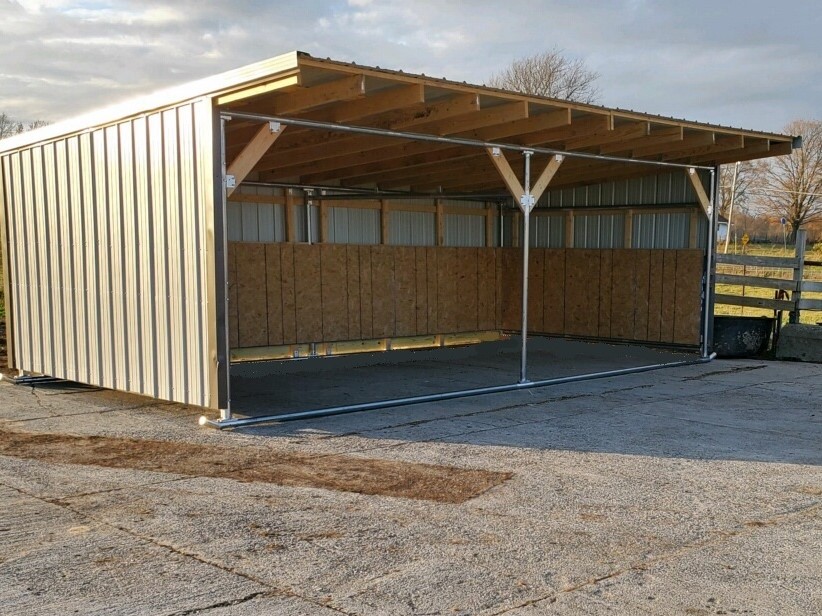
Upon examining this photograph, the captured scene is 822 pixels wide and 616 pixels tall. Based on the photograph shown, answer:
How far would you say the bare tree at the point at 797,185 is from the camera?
49.7 m

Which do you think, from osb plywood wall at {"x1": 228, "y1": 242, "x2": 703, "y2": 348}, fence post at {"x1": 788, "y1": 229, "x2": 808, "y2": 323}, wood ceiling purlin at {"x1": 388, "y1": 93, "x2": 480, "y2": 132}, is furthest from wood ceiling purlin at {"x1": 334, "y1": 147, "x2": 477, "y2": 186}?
fence post at {"x1": 788, "y1": 229, "x2": 808, "y2": 323}

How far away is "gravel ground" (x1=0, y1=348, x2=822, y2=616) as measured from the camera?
361 cm

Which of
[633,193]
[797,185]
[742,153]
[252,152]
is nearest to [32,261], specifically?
[252,152]

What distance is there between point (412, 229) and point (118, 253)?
235 inches

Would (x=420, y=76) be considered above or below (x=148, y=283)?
above

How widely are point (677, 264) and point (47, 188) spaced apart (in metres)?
8.50

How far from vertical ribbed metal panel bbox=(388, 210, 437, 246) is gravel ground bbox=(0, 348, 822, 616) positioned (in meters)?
5.80

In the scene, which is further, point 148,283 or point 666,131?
point 666,131

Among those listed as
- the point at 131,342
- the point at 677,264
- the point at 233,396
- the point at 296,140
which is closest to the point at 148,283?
the point at 131,342

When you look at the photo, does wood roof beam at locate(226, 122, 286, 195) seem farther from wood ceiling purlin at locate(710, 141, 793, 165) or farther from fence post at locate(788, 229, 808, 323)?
fence post at locate(788, 229, 808, 323)

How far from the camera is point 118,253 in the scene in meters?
8.24

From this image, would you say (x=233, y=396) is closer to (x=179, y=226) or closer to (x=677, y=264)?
(x=179, y=226)

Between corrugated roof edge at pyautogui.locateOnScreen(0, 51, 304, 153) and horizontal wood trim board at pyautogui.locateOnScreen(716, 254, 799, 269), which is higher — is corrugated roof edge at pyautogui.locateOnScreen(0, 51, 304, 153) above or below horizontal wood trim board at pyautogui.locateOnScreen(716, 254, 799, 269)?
above

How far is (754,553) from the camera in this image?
411 centimetres
